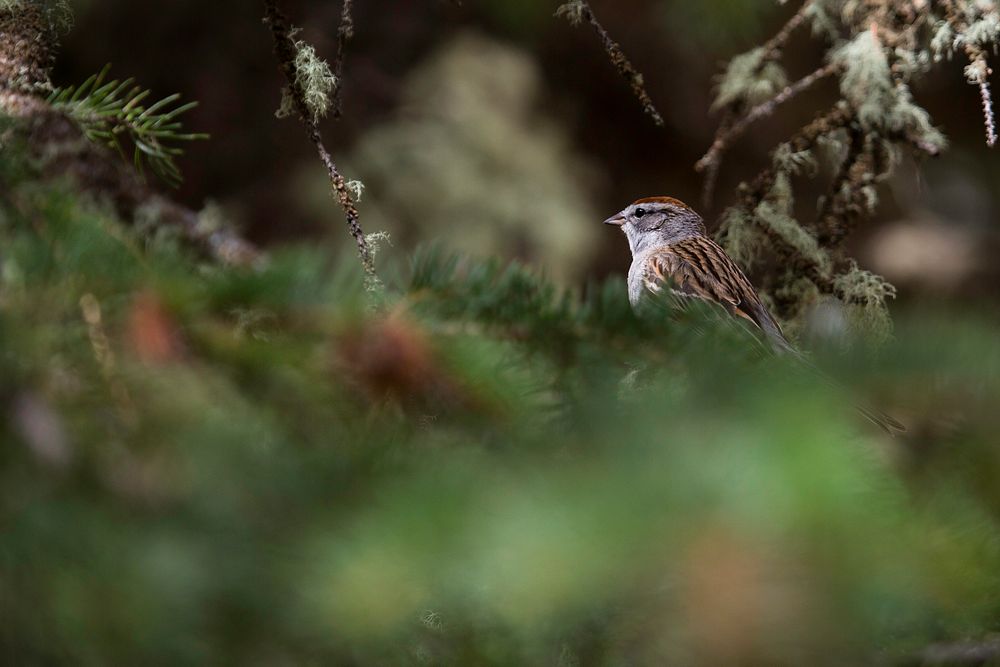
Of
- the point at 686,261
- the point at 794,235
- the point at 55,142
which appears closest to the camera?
the point at 55,142

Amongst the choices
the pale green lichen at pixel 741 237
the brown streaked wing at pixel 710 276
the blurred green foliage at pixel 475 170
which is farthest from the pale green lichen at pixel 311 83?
the blurred green foliage at pixel 475 170

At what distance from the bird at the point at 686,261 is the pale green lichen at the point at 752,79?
513 millimetres

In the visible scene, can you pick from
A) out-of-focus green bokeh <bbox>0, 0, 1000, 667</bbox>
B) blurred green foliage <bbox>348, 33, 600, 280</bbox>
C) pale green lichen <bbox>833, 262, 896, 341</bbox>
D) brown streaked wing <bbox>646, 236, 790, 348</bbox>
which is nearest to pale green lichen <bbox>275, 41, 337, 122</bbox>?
out-of-focus green bokeh <bbox>0, 0, 1000, 667</bbox>

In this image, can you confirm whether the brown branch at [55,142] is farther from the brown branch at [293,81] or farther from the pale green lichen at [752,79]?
the pale green lichen at [752,79]

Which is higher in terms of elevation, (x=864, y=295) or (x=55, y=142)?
(x=864, y=295)

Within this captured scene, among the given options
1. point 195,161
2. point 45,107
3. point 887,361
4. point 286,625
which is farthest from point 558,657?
point 195,161

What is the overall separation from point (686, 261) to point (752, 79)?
77cm

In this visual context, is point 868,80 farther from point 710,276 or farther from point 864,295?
point 710,276

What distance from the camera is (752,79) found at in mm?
3600

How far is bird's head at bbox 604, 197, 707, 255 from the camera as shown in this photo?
4461mm

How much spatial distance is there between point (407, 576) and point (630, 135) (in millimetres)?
5626

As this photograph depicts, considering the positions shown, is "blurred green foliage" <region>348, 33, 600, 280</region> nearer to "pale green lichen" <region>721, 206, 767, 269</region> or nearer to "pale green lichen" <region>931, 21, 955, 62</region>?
"pale green lichen" <region>721, 206, 767, 269</region>

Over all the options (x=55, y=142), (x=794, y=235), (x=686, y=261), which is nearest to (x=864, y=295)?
(x=794, y=235)

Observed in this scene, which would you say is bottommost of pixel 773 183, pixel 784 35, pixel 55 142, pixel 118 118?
pixel 55 142
